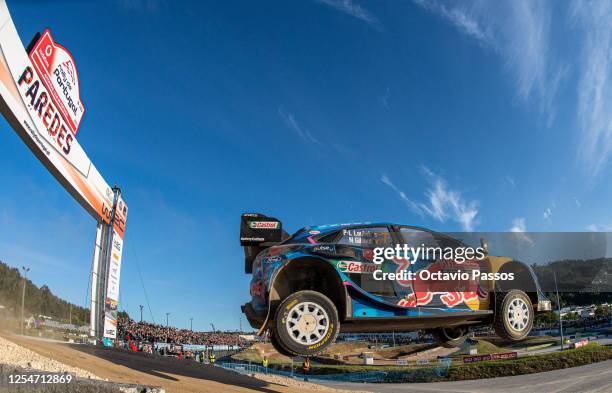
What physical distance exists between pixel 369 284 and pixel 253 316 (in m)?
1.67

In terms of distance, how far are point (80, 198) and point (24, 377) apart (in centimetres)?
1467

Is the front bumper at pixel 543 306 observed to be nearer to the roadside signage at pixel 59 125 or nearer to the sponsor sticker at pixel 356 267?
the sponsor sticker at pixel 356 267

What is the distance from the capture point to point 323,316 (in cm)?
575

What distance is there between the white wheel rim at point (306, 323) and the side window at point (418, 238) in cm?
170

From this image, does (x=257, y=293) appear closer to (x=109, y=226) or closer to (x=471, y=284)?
(x=471, y=284)

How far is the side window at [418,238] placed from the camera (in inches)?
253

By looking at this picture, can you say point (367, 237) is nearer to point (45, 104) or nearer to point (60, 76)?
point (45, 104)

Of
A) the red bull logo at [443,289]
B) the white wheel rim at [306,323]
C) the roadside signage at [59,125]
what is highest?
the roadside signage at [59,125]

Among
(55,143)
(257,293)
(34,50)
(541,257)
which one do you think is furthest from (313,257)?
(55,143)

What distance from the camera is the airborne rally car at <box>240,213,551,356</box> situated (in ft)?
18.9

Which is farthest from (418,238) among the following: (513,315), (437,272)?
(513,315)

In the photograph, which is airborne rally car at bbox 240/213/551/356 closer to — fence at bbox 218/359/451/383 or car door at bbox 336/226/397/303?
car door at bbox 336/226/397/303

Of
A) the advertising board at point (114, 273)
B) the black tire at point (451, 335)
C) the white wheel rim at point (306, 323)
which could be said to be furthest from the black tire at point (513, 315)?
the advertising board at point (114, 273)

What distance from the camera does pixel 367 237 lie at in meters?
6.39
